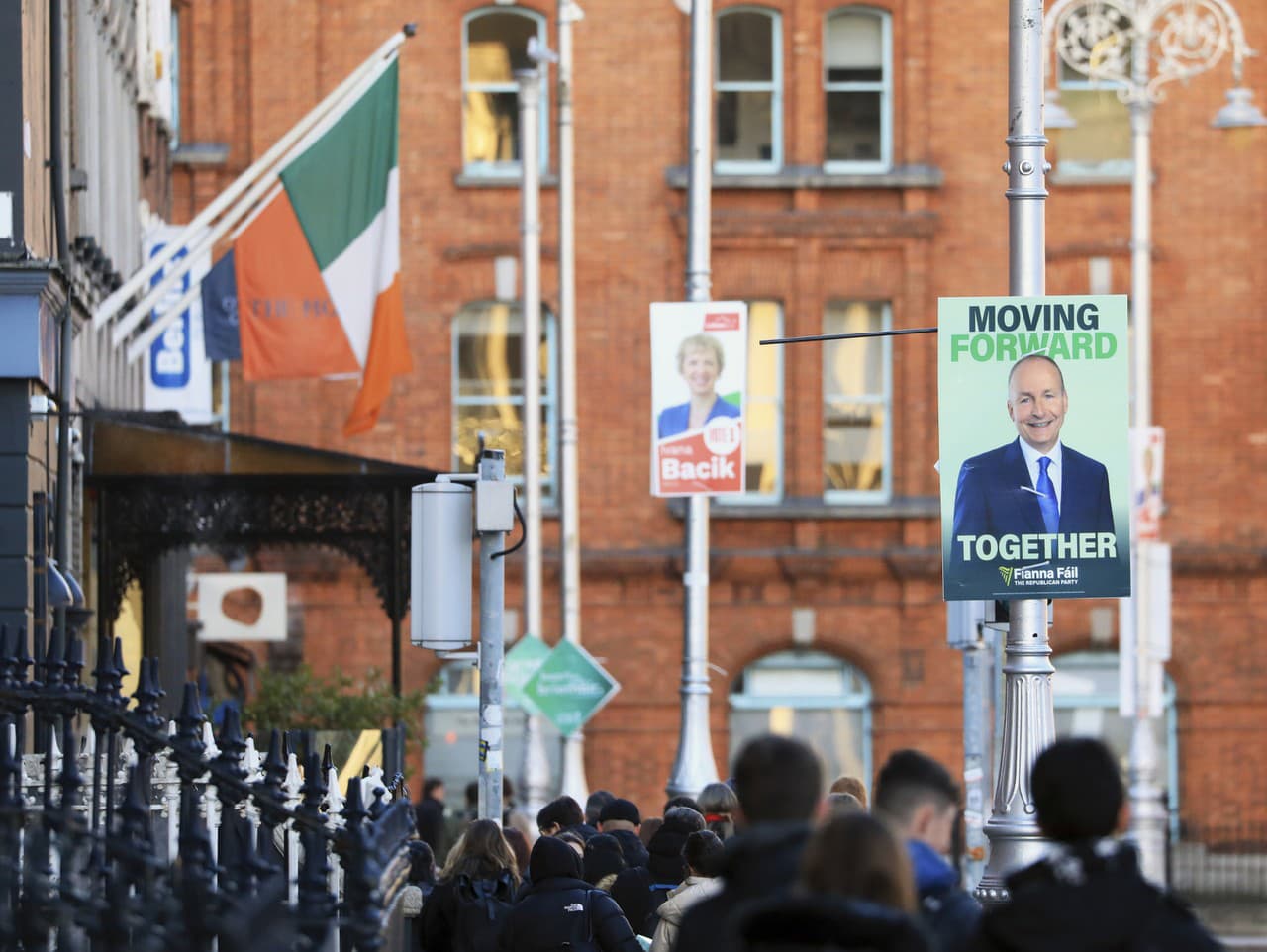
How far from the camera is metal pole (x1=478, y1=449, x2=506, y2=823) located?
13.8 m

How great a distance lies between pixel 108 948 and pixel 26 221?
37.5 ft

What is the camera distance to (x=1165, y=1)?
28.3 meters

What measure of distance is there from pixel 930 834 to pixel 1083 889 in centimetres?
61

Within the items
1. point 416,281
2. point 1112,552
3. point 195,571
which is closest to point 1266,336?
point 416,281

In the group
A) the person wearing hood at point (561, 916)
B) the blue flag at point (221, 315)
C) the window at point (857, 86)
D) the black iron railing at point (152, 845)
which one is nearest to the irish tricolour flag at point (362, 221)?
the blue flag at point (221, 315)

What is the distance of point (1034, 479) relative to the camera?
1242cm

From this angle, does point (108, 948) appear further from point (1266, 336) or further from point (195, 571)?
point (1266, 336)

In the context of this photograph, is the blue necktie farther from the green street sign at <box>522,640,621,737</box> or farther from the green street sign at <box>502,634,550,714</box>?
the green street sign at <box>502,634,550,714</box>

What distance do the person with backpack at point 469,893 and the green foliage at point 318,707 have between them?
32.0 feet

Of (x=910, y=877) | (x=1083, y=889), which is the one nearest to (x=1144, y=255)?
(x=1083, y=889)

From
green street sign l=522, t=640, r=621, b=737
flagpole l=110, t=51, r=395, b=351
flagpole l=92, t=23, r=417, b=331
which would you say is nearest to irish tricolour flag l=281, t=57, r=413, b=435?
flagpole l=110, t=51, r=395, b=351

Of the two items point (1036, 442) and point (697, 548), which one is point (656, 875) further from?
point (697, 548)

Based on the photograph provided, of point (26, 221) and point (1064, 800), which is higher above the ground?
point (26, 221)

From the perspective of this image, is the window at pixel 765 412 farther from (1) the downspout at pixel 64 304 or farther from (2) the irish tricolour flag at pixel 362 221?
(1) the downspout at pixel 64 304
